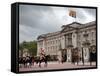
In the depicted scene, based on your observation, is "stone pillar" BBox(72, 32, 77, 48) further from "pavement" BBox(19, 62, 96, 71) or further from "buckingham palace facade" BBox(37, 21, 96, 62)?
"pavement" BBox(19, 62, 96, 71)

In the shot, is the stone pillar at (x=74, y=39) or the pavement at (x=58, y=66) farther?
the stone pillar at (x=74, y=39)

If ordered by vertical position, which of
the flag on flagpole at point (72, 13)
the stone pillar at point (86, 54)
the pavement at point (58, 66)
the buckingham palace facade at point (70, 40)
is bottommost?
the pavement at point (58, 66)

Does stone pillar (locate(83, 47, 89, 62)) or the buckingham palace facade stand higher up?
the buckingham palace facade

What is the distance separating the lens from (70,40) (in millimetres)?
2467

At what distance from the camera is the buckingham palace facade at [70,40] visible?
2363mm

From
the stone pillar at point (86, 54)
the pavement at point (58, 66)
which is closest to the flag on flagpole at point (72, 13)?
the stone pillar at point (86, 54)

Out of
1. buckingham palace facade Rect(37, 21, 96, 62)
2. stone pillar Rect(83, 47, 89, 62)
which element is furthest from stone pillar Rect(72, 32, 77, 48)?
stone pillar Rect(83, 47, 89, 62)

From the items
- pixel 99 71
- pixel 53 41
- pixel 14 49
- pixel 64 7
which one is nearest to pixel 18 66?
pixel 14 49

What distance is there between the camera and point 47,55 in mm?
2363

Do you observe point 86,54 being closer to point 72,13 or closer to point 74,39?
point 74,39

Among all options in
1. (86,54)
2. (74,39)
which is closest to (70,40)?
(74,39)

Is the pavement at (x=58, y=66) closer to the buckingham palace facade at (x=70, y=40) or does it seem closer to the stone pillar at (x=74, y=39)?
the buckingham palace facade at (x=70, y=40)

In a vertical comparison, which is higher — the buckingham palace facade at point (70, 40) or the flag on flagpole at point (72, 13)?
the flag on flagpole at point (72, 13)

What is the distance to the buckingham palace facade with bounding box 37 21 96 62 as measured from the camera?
7.75 feet
